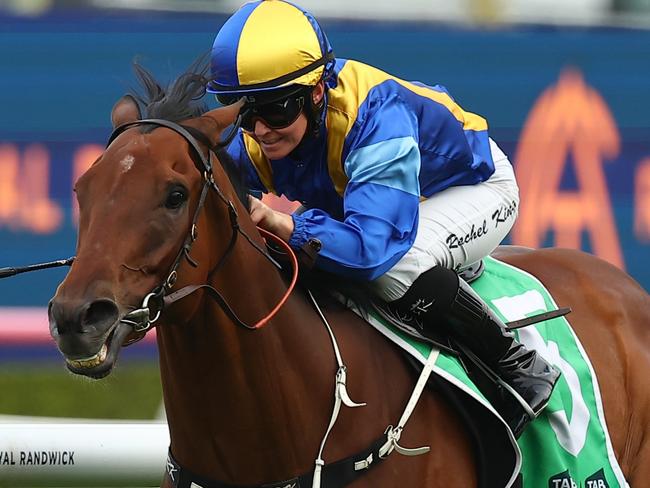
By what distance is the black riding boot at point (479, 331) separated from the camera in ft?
11.8

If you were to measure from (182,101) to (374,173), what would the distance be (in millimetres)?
543

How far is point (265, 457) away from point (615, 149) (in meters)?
5.64

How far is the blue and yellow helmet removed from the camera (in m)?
3.36

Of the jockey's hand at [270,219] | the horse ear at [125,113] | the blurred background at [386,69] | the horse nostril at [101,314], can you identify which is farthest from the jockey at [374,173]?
the blurred background at [386,69]

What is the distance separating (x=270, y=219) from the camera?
333cm

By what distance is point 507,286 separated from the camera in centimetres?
411

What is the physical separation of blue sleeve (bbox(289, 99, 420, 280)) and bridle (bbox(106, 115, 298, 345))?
0.10 meters

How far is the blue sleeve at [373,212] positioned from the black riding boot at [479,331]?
0.21m

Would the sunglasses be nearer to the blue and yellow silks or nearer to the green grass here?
the blue and yellow silks

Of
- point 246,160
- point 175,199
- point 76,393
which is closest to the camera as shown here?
point 175,199

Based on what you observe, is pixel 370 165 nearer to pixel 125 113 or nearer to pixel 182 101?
pixel 182 101

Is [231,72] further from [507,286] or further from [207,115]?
[507,286]

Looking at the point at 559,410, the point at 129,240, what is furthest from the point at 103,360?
the point at 559,410

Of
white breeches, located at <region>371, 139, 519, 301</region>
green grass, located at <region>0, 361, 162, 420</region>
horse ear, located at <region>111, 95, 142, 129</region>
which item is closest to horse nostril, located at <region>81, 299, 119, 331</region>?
horse ear, located at <region>111, 95, 142, 129</region>
